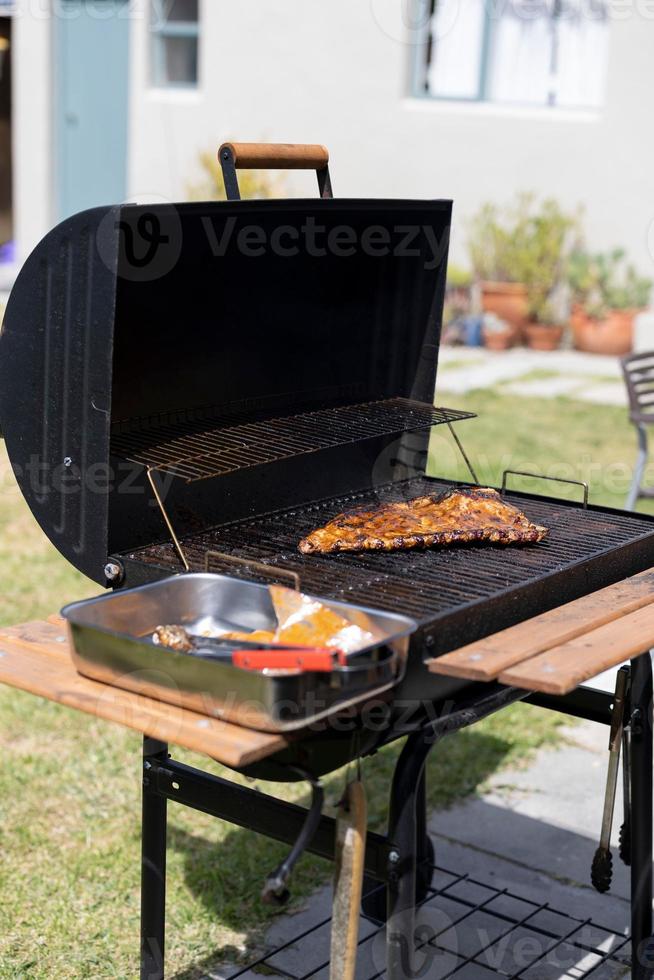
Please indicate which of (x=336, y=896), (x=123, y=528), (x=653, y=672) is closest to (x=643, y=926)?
(x=653, y=672)

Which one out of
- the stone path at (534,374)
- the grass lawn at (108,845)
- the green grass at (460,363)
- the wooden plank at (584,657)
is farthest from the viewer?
the green grass at (460,363)

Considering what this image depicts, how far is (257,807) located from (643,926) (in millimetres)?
1031

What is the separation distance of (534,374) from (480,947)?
792cm

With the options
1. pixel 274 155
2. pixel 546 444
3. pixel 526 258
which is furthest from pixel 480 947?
pixel 526 258

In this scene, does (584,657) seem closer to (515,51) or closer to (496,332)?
(496,332)

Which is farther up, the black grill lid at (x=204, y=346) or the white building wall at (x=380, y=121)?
the white building wall at (x=380, y=121)

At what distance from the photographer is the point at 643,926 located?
9.49 ft

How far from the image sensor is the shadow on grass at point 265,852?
3.40 meters

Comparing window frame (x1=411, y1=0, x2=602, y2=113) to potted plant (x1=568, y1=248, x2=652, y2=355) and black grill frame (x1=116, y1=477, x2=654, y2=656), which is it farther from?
black grill frame (x1=116, y1=477, x2=654, y2=656)

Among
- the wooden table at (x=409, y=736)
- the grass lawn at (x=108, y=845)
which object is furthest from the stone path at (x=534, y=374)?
the wooden table at (x=409, y=736)

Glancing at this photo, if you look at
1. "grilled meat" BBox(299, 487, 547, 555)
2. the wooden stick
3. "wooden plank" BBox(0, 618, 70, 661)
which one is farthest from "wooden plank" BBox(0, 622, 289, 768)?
"grilled meat" BBox(299, 487, 547, 555)

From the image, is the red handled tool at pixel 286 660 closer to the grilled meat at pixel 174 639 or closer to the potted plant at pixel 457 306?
the grilled meat at pixel 174 639

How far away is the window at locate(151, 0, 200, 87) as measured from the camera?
43.2 feet

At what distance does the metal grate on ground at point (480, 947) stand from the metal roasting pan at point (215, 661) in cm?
104
